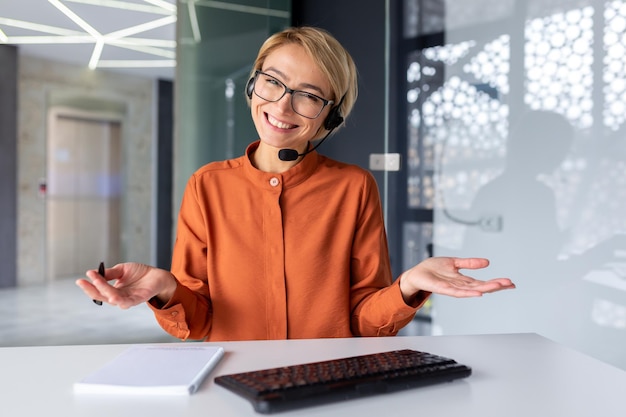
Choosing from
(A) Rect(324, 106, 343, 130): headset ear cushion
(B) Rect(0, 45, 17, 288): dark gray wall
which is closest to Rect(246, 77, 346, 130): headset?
(A) Rect(324, 106, 343, 130): headset ear cushion

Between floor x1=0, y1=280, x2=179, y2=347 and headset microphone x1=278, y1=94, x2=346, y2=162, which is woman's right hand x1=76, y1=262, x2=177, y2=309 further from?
floor x1=0, y1=280, x2=179, y2=347

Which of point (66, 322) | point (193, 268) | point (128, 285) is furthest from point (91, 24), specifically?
point (128, 285)

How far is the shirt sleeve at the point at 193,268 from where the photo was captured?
1.53 meters

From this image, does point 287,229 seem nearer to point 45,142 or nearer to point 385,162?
point 385,162

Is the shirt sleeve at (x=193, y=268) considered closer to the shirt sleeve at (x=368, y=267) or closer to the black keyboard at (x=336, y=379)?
the shirt sleeve at (x=368, y=267)

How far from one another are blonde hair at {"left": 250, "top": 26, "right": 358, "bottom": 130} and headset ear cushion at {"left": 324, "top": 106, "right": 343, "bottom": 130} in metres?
0.02

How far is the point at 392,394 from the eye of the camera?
0.88 m

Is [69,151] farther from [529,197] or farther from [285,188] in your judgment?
[285,188]

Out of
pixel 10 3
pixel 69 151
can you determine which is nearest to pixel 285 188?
pixel 10 3

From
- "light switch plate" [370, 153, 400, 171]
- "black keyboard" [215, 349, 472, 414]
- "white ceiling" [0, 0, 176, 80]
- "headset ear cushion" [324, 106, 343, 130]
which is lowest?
"black keyboard" [215, 349, 472, 414]

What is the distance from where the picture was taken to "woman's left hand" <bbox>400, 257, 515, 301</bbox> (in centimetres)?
118

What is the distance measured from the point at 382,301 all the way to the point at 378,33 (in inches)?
109

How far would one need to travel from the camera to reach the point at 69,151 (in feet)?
30.3

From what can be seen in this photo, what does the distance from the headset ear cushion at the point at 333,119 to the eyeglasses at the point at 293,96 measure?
6cm
